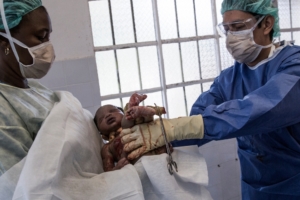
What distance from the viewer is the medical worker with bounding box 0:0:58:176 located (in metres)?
1.02

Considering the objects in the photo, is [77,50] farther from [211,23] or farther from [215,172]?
[215,172]

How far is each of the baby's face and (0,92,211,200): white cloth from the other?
239 millimetres

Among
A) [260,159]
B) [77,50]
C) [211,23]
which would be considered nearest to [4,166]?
[260,159]

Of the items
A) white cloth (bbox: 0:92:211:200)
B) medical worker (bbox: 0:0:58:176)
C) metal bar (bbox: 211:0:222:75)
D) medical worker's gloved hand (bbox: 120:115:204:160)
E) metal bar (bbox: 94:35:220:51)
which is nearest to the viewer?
white cloth (bbox: 0:92:211:200)

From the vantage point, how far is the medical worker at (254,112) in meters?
1.17

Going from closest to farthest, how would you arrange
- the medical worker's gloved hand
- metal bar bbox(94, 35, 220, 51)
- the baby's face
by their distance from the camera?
1. the medical worker's gloved hand
2. the baby's face
3. metal bar bbox(94, 35, 220, 51)

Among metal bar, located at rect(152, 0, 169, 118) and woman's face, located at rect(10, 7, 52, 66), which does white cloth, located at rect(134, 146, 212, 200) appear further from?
metal bar, located at rect(152, 0, 169, 118)

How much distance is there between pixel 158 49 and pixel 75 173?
1.73 m

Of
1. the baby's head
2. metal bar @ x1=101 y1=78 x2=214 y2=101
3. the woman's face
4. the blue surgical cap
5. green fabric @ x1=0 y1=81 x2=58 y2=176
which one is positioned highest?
the blue surgical cap

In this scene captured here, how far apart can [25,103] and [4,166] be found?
268 millimetres

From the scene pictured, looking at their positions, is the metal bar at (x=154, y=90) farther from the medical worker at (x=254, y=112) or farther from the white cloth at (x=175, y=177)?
the white cloth at (x=175, y=177)

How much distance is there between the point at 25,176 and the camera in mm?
882

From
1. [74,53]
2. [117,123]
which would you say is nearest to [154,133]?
[117,123]

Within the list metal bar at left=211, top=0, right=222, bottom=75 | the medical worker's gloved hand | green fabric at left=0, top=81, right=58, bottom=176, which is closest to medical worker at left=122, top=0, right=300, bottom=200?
the medical worker's gloved hand
